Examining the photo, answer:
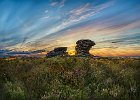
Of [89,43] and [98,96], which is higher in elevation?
[89,43]

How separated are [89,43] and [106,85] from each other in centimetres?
5891

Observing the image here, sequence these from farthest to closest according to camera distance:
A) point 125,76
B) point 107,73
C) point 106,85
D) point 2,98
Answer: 1. point 107,73
2. point 125,76
3. point 106,85
4. point 2,98

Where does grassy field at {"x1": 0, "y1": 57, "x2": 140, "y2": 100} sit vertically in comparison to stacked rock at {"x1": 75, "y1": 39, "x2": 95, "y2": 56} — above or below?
below

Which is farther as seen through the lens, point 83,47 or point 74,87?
point 83,47

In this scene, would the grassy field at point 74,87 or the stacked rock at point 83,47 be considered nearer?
the grassy field at point 74,87

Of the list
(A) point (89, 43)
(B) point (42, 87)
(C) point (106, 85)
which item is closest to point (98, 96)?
(C) point (106, 85)

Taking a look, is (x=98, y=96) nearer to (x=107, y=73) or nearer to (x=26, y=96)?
(x=26, y=96)

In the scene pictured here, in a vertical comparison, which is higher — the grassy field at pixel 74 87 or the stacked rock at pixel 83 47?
the stacked rock at pixel 83 47

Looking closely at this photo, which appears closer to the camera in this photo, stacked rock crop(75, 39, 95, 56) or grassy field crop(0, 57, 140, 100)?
grassy field crop(0, 57, 140, 100)

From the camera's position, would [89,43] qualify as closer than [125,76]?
No

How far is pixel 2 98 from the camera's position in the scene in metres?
7.77

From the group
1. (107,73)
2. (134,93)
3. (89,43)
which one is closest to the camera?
(134,93)

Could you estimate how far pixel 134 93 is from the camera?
27.2 ft

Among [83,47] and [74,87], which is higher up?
[83,47]
